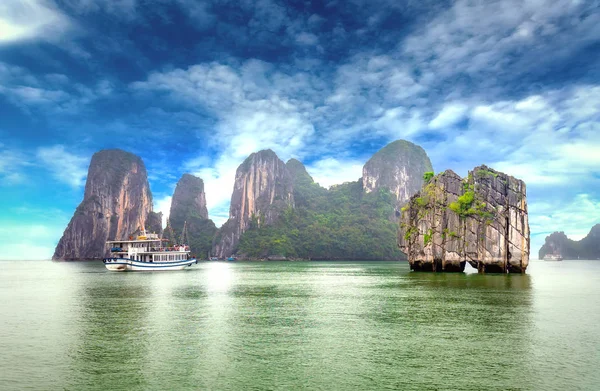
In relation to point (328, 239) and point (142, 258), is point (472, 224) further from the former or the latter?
point (328, 239)

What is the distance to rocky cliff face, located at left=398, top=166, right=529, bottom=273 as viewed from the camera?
222 feet

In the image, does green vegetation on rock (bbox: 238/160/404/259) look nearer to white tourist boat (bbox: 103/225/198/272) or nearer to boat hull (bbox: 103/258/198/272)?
white tourist boat (bbox: 103/225/198/272)

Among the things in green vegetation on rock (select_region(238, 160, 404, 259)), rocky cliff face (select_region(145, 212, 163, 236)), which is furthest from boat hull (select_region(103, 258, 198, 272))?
rocky cliff face (select_region(145, 212, 163, 236))

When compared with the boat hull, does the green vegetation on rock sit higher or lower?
higher

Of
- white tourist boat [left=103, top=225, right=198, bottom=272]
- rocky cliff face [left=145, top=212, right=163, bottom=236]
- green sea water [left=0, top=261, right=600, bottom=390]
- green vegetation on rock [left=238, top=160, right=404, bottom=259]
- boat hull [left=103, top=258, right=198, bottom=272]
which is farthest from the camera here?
rocky cliff face [left=145, top=212, right=163, bottom=236]

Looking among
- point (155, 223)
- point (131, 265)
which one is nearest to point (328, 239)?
point (155, 223)

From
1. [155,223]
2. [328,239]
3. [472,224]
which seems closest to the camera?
[472,224]

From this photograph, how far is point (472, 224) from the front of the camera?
234 feet

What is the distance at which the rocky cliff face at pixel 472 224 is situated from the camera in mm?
67812

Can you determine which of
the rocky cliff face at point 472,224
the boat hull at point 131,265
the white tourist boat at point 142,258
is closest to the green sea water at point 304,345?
the rocky cliff face at point 472,224

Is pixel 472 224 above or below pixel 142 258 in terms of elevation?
above

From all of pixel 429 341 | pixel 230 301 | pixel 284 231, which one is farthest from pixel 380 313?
pixel 284 231

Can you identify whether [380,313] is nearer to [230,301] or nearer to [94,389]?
[230,301]

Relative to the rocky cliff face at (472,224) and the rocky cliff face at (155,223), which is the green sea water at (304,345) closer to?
the rocky cliff face at (472,224)
